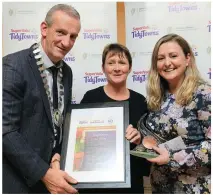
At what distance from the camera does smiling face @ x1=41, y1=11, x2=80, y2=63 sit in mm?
1588

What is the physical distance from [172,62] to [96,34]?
4.03 feet

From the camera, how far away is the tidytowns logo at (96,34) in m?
2.75

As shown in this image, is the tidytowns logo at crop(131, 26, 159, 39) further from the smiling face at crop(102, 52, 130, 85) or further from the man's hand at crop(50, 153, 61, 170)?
the man's hand at crop(50, 153, 61, 170)

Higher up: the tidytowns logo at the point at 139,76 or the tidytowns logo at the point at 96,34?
the tidytowns logo at the point at 96,34

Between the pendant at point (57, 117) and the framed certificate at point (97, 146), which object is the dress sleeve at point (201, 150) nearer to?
the framed certificate at point (97, 146)

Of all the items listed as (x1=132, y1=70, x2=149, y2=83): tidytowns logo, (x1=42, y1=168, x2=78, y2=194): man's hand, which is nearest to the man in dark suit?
(x1=42, y1=168, x2=78, y2=194): man's hand

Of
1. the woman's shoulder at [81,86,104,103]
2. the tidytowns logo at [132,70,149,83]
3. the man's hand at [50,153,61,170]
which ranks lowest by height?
the man's hand at [50,153,61,170]

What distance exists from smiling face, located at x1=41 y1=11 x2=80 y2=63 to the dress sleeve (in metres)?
0.81

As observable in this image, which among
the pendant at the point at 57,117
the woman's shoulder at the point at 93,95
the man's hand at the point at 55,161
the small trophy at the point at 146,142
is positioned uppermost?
the woman's shoulder at the point at 93,95

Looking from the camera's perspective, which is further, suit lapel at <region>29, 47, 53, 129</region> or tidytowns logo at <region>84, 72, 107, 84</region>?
tidytowns logo at <region>84, 72, 107, 84</region>

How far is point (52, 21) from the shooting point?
161 cm

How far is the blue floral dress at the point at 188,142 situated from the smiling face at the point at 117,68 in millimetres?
398

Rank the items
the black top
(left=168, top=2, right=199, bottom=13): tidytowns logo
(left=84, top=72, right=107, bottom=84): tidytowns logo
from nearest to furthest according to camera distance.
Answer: the black top → (left=168, top=2, right=199, bottom=13): tidytowns logo → (left=84, top=72, right=107, bottom=84): tidytowns logo

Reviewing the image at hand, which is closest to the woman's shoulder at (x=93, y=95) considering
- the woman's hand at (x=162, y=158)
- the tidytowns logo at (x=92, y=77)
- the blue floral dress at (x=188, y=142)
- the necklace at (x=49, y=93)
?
the necklace at (x=49, y=93)
